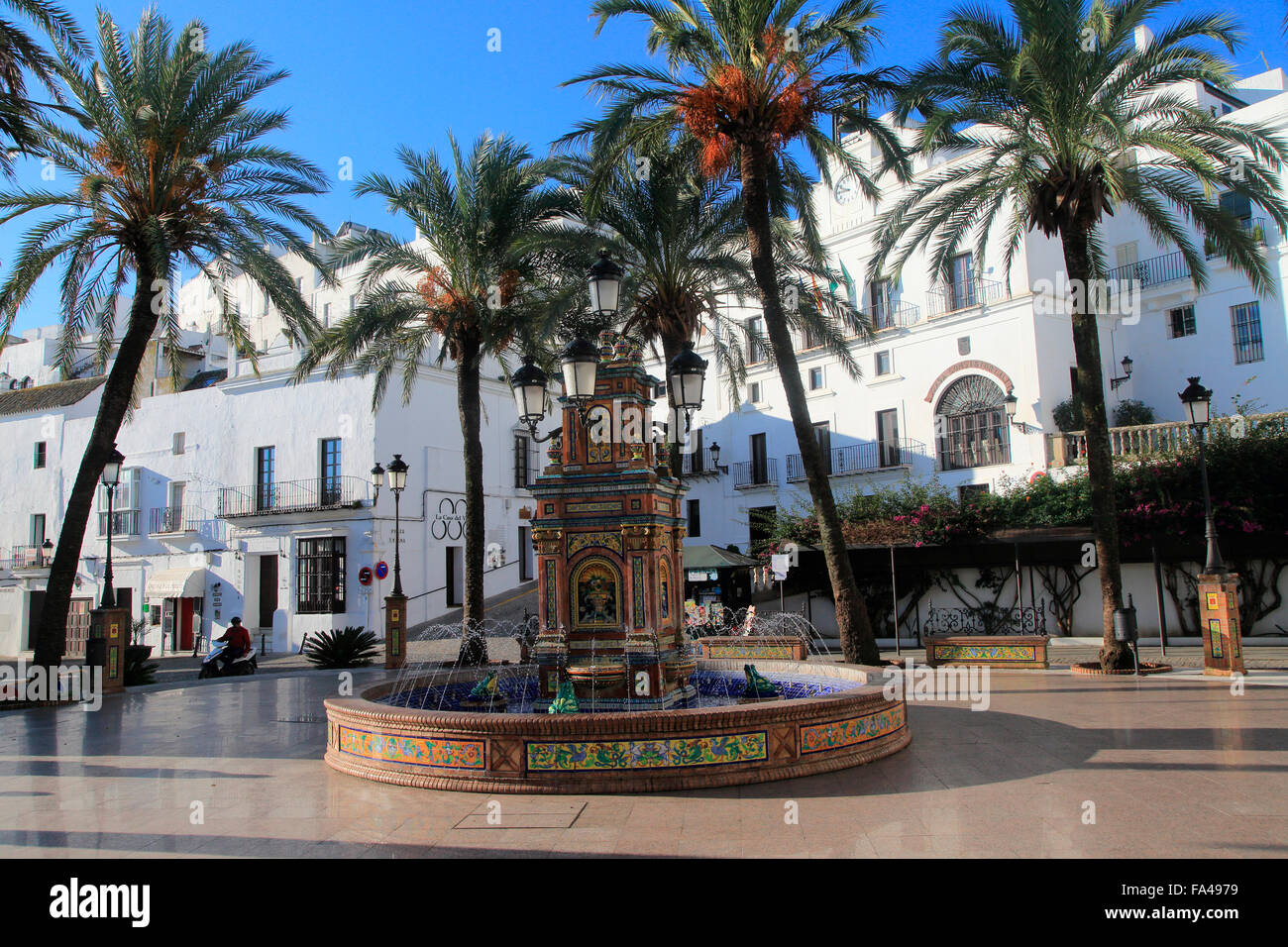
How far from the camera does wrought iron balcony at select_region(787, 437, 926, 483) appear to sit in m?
28.0

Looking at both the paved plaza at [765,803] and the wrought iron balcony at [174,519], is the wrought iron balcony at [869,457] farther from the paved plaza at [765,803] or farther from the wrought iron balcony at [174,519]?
the wrought iron balcony at [174,519]

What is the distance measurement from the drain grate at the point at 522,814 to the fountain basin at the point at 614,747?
0.94 ft

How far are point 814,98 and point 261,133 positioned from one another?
30.6ft

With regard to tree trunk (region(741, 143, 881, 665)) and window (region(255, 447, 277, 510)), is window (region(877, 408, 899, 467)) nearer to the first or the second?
tree trunk (region(741, 143, 881, 665))

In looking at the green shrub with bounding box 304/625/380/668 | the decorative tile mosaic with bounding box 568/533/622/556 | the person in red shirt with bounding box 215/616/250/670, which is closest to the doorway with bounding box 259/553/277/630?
the green shrub with bounding box 304/625/380/668

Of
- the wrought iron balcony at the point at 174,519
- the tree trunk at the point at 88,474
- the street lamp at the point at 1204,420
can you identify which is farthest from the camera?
the wrought iron balcony at the point at 174,519

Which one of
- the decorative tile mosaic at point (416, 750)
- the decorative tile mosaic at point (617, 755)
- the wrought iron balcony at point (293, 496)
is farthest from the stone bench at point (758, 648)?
the wrought iron balcony at point (293, 496)

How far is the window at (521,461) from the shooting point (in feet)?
105

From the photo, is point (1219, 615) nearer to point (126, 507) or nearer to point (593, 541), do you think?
point (593, 541)

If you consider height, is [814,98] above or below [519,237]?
above

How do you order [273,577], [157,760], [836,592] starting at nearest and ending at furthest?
[157,760] → [836,592] → [273,577]
